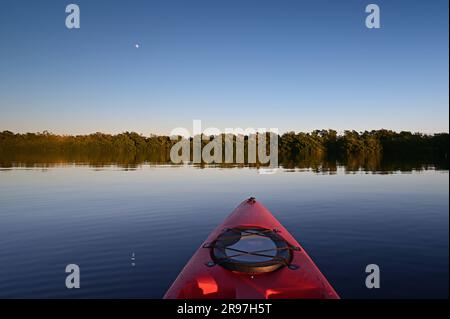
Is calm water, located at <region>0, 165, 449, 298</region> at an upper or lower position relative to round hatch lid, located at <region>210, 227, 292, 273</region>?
lower

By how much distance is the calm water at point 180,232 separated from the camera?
739 centimetres

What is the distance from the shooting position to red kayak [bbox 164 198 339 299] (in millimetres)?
4602

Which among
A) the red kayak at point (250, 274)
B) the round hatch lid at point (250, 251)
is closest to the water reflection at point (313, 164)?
the round hatch lid at point (250, 251)

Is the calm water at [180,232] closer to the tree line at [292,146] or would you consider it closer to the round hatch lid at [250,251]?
the round hatch lid at [250,251]

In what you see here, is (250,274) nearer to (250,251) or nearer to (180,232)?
(250,251)

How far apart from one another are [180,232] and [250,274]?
685cm

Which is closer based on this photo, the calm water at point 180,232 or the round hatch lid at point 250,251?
the round hatch lid at point 250,251

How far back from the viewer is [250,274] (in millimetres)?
4836

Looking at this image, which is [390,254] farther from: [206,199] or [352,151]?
[352,151]

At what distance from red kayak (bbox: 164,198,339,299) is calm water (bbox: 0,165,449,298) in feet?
7.12

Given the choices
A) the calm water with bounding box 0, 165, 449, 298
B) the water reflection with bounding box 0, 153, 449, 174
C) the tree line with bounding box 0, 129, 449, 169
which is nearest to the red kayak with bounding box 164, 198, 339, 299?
the calm water with bounding box 0, 165, 449, 298

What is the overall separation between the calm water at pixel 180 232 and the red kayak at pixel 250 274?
7.12 ft

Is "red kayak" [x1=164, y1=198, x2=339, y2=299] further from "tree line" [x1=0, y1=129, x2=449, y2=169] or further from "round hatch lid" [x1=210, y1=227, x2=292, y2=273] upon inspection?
"tree line" [x1=0, y1=129, x2=449, y2=169]

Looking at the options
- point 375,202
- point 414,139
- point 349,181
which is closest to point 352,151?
point 414,139
